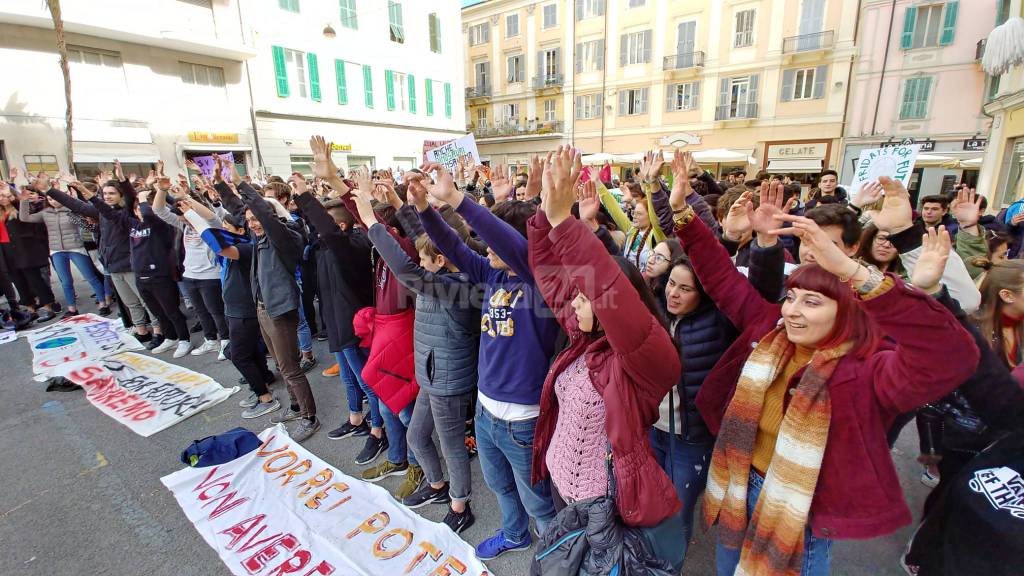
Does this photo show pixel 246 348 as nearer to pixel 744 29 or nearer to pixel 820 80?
pixel 820 80

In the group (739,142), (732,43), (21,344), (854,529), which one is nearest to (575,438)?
(854,529)

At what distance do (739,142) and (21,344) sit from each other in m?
25.5

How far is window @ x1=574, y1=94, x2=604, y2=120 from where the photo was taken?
26.4m

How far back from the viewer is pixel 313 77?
59.7 feet

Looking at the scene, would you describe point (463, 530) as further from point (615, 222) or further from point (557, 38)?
point (557, 38)

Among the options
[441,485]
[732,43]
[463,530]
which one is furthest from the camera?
[732,43]

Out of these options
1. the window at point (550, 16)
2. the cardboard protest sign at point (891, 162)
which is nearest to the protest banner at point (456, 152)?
the cardboard protest sign at point (891, 162)

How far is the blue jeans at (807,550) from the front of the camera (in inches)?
63.9

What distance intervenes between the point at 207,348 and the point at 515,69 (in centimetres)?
2908

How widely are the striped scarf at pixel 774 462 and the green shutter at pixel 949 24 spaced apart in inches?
994

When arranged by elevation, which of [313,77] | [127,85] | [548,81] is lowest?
[127,85]

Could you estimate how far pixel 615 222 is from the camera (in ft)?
13.4

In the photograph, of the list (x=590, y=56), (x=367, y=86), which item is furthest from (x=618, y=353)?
(x=590, y=56)

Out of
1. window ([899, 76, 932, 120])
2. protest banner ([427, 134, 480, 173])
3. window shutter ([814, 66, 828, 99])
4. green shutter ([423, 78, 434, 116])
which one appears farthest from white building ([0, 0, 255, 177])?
window ([899, 76, 932, 120])
